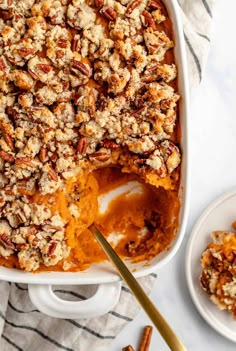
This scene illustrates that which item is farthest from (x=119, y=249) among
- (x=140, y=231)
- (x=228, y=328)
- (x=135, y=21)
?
(x=135, y=21)

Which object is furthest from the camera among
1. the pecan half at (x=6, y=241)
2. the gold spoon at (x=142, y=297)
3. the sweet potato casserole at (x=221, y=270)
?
Answer: the sweet potato casserole at (x=221, y=270)

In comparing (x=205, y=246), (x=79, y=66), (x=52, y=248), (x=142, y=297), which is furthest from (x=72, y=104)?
(x=205, y=246)

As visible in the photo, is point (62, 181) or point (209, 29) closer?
point (62, 181)

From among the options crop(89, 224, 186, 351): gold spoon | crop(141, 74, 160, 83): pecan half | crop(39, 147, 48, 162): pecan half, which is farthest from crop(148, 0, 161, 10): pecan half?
→ crop(89, 224, 186, 351): gold spoon

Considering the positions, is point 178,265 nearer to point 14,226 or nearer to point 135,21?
point 14,226

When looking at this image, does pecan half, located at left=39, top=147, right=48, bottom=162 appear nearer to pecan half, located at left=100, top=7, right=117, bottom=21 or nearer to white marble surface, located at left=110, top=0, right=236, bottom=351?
pecan half, located at left=100, top=7, right=117, bottom=21

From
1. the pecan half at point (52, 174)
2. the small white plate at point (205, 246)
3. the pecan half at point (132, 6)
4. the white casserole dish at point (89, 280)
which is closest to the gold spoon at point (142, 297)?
the white casserole dish at point (89, 280)

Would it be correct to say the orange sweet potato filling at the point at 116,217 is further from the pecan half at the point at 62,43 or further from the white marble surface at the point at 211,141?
the pecan half at the point at 62,43
